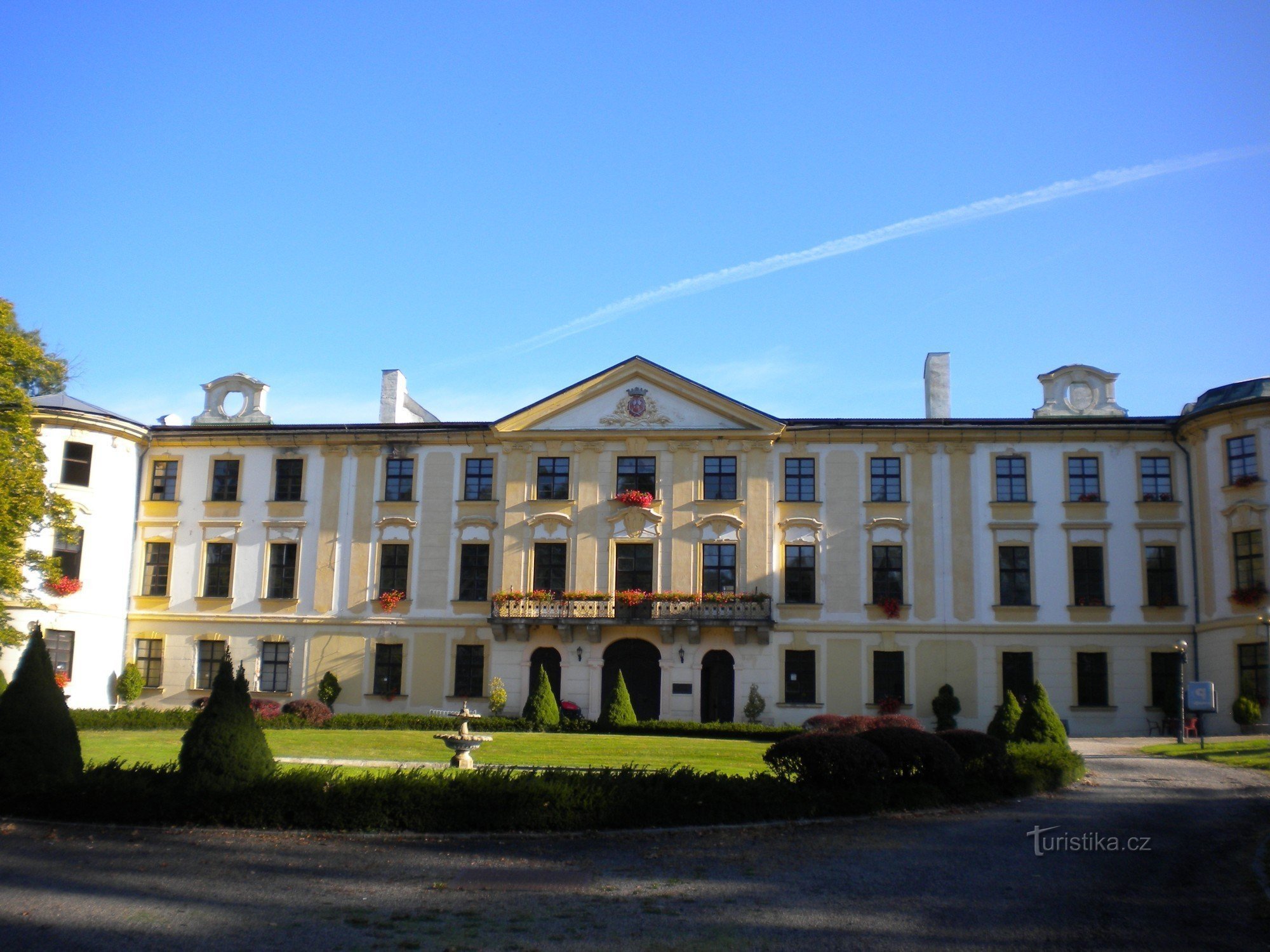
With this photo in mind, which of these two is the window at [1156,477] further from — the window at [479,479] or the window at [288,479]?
the window at [288,479]

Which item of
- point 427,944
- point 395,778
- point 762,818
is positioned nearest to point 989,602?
point 762,818

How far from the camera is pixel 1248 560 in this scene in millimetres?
35344

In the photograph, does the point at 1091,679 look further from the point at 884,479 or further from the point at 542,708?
the point at 542,708

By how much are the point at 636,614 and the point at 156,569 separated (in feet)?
56.8

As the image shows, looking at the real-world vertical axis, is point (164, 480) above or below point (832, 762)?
above

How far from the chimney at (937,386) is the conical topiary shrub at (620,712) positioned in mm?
14840

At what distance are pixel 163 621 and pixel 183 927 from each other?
3225cm

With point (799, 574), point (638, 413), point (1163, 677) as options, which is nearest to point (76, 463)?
point (638, 413)

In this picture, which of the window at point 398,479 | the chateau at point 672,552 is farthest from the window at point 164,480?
the window at point 398,479

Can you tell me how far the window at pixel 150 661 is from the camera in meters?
40.4

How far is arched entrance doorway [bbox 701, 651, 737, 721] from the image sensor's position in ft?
125

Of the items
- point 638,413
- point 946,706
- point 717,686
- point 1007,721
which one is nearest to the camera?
point 1007,721

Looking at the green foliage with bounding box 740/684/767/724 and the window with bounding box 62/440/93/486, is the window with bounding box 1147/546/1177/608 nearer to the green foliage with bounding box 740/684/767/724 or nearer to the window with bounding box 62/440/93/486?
the green foliage with bounding box 740/684/767/724

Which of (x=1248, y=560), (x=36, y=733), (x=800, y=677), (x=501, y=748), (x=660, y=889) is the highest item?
(x=1248, y=560)
